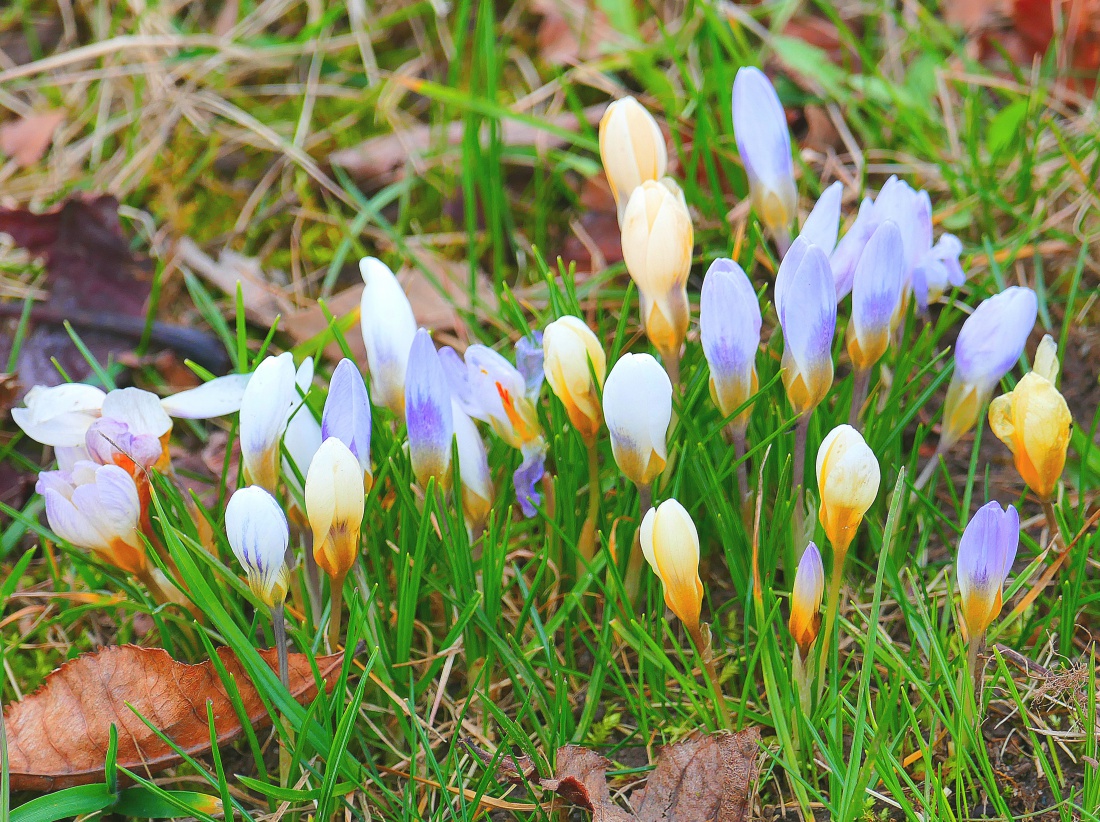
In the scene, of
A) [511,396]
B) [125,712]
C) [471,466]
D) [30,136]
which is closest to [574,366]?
[511,396]

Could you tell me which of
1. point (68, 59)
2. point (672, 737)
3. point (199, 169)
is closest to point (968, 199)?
point (672, 737)

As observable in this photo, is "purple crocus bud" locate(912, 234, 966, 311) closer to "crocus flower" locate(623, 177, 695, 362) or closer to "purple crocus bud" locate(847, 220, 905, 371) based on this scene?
"purple crocus bud" locate(847, 220, 905, 371)

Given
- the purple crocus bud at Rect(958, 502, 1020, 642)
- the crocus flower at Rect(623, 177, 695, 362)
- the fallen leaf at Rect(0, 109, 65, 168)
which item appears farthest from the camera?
the fallen leaf at Rect(0, 109, 65, 168)

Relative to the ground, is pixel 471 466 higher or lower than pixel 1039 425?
lower

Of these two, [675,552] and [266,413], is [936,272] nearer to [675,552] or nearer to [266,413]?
[675,552]

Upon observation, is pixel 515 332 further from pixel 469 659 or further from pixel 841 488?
pixel 841 488

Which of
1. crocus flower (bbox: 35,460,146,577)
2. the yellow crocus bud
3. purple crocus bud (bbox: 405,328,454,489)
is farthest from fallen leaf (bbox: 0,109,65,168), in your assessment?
the yellow crocus bud
